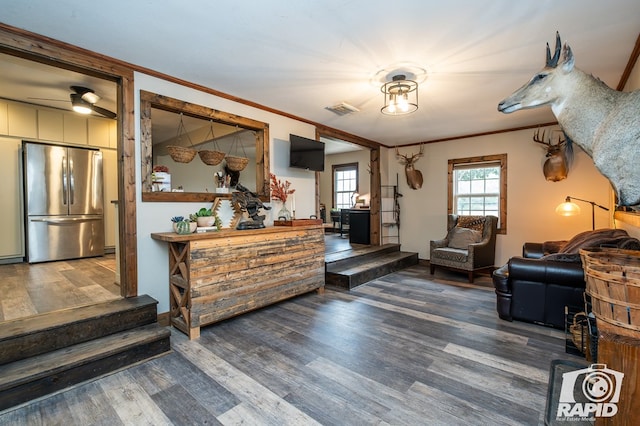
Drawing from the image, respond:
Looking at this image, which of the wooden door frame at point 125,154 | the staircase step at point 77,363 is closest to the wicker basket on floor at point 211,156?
the wooden door frame at point 125,154

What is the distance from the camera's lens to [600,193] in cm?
444

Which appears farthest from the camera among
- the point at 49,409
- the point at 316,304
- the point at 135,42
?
the point at 316,304

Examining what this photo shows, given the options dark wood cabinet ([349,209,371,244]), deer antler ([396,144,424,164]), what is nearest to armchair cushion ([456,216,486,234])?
deer antler ([396,144,424,164])

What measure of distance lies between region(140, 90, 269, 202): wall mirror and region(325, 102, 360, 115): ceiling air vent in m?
0.96

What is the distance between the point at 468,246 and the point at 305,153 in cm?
299

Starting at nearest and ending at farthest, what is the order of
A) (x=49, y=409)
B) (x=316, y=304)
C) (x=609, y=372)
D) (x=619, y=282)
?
(x=619, y=282) < (x=609, y=372) < (x=49, y=409) < (x=316, y=304)

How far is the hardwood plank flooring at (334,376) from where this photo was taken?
1726 mm

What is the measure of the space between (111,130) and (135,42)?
337 cm

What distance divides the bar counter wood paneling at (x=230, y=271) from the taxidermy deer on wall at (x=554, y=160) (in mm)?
4072

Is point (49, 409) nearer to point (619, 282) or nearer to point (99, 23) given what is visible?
point (99, 23)

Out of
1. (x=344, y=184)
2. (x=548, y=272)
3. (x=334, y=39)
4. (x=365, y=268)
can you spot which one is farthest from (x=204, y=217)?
(x=344, y=184)

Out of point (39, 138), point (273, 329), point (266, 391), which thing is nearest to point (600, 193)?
point (273, 329)

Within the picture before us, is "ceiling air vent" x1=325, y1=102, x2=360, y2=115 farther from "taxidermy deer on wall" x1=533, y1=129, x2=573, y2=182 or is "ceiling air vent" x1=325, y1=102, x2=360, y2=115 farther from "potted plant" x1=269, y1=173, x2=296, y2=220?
"taxidermy deer on wall" x1=533, y1=129, x2=573, y2=182

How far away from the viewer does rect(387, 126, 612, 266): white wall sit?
180 inches
